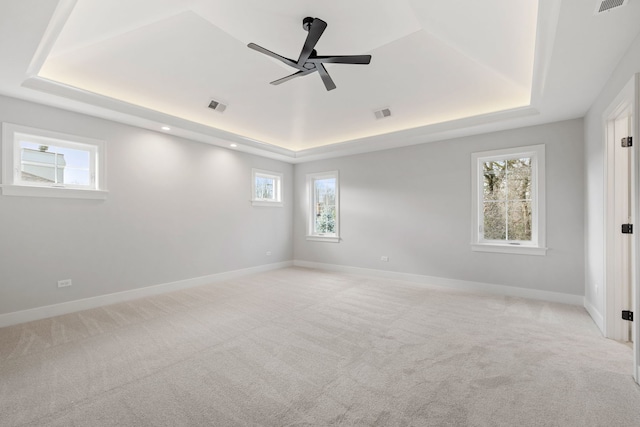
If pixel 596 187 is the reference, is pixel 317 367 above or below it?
below

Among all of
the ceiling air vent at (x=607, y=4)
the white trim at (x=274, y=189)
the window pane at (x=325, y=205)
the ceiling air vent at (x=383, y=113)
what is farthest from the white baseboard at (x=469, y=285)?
the ceiling air vent at (x=607, y=4)

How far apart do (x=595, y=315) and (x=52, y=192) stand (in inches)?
262

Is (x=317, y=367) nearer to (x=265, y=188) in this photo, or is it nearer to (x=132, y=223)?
(x=132, y=223)

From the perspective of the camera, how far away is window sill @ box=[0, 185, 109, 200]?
3.28 m

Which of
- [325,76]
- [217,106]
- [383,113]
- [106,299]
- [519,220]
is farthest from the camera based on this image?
[383,113]

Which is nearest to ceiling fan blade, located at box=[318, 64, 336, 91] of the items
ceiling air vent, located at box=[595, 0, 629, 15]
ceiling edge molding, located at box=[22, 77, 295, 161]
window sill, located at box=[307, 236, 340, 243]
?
ceiling air vent, located at box=[595, 0, 629, 15]

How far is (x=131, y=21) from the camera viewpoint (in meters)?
2.84

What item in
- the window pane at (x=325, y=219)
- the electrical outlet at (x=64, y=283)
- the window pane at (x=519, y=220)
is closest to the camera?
the electrical outlet at (x=64, y=283)

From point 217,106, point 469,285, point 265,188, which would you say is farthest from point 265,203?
point 469,285

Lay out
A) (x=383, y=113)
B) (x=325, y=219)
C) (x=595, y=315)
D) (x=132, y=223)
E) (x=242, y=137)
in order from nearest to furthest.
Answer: (x=595, y=315) → (x=132, y=223) → (x=383, y=113) → (x=242, y=137) → (x=325, y=219)

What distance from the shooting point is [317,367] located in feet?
7.68

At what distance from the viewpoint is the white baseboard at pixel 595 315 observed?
3.05 metres

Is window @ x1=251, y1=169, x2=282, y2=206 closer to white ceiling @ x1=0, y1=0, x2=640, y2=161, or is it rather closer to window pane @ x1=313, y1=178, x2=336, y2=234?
window pane @ x1=313, y1=178, x2=336, y2=234

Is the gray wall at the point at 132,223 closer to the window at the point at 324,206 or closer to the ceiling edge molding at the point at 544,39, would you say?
the window at the point at 324,206
